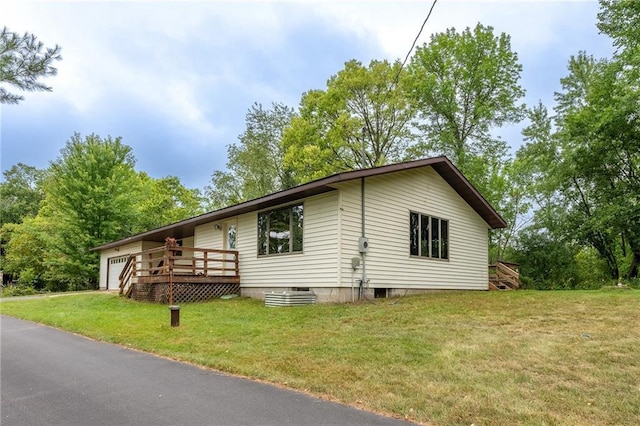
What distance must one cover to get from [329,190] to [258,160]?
20815mm

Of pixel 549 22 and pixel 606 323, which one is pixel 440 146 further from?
pixel 606 323

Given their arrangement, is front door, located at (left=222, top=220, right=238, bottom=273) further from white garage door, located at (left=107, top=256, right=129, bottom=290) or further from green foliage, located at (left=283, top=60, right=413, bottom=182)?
green foliage, located at (left=283, top=60, right=413, bottom=182)

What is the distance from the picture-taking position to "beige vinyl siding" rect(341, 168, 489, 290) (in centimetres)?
1143

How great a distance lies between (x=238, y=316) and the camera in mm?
9570

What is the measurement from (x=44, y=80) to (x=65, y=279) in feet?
86.3

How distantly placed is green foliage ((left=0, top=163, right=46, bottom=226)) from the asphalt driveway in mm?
43775

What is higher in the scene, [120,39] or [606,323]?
[120,39]

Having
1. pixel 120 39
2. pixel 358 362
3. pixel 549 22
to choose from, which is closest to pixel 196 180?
pixel 120 39

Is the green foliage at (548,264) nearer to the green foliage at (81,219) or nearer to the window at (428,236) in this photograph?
the window at (428,236)

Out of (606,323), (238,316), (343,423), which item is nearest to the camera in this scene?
(343,423)

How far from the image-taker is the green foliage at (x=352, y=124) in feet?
84.1

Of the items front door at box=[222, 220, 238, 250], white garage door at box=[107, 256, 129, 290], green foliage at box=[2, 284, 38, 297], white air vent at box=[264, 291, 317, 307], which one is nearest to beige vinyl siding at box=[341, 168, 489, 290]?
white air vent at box=[264, 291, 317, 307]

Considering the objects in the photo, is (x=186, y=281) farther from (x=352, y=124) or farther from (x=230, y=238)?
(x=352, y=124)

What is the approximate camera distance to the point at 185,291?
42.9 feet
